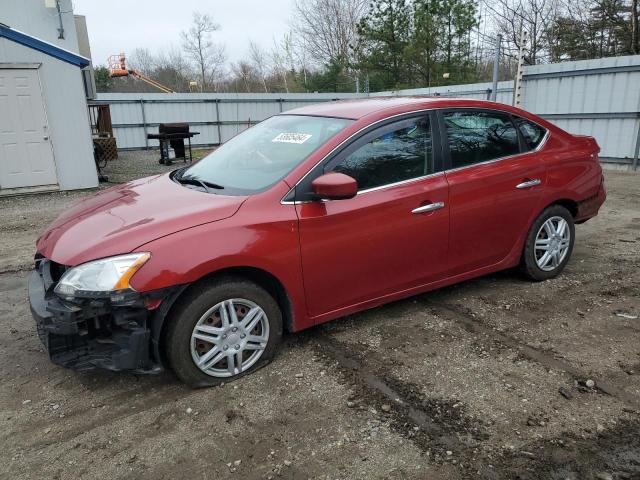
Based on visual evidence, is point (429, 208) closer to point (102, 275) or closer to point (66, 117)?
point (102, 275)

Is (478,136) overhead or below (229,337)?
overhead

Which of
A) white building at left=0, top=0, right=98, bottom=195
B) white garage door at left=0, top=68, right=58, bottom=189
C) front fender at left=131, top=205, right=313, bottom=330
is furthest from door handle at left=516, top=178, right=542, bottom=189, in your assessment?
white garage door at left=0, top=68, right=58, bottom=189

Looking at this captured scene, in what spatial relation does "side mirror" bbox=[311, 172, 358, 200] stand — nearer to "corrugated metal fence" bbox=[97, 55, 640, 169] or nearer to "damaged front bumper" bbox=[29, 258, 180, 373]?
"damaged front bumper" bbox=[29, 258, 180, 373]

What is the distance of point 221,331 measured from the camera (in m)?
2.96

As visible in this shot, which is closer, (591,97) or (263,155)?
(263,155)

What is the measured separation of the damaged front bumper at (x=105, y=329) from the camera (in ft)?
8.73

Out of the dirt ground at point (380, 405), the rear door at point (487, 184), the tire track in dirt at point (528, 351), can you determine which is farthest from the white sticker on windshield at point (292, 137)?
the tire track in dirt at point (528, 351)

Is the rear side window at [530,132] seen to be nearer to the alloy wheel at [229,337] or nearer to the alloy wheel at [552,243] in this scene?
the alloy wheel at [552,243]

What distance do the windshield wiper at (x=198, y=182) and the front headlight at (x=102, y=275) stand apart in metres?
0.85

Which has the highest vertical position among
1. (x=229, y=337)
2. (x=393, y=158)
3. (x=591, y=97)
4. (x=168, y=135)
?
(x=591, y=97)

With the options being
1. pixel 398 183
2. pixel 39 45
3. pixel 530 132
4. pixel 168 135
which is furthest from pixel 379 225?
pixel 168 135

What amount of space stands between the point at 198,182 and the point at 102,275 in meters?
1.15

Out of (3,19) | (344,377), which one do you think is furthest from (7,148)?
(344,377)

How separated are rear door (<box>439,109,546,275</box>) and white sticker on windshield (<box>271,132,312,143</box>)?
107cm
